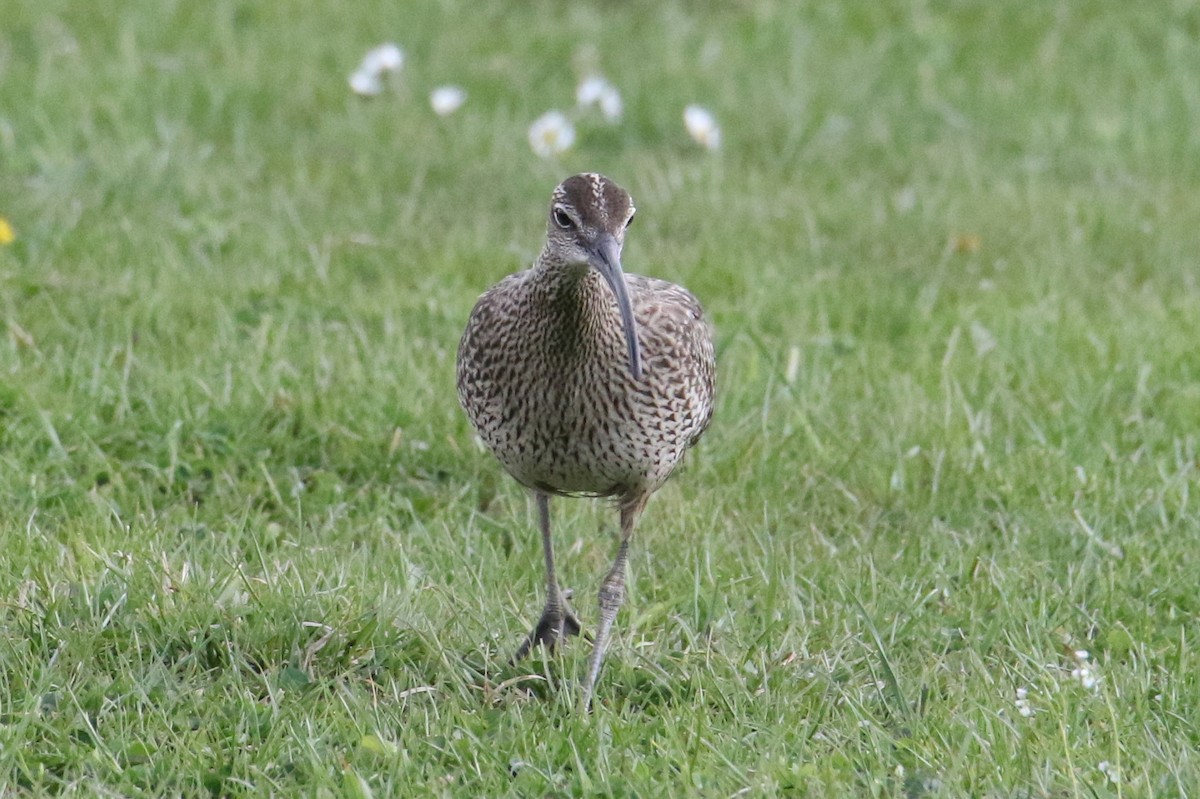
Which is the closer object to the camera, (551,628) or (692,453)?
(551,628)

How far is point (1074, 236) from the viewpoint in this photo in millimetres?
8547

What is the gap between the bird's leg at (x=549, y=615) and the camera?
4.80 metres

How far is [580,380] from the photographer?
15.5 feet

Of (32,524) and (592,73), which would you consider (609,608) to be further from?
(592,73)

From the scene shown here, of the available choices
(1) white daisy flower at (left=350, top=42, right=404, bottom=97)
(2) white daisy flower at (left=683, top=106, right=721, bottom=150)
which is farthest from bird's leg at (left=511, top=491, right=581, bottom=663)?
(1) white daisy flower at (left=350, top=42, right=404, bottom=97)

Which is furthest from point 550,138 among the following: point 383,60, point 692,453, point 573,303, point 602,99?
point 573,303

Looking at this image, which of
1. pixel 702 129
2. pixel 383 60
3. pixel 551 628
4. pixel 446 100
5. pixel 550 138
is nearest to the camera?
pixel 551 628

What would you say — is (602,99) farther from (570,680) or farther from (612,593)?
(570,680)

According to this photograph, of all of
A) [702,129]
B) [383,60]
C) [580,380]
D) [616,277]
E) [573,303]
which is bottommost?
[702,129]

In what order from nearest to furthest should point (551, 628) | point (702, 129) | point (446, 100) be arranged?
1. point (551, 628)
2. point (702, 129)
3. point (446, 100)

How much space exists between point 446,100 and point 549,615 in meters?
5.02

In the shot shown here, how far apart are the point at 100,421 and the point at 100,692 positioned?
1.82 meters

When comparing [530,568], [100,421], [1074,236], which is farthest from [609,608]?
[1074,236]

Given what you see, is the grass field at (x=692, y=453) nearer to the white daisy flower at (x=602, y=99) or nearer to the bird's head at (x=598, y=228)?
the white daisy flower at (x=602, y=99)
